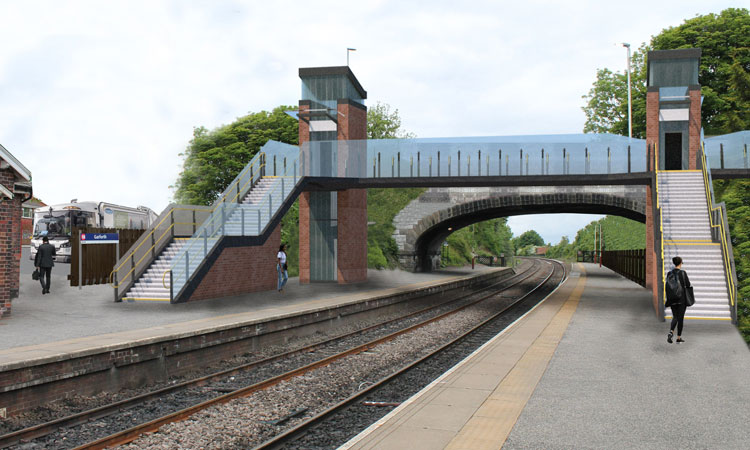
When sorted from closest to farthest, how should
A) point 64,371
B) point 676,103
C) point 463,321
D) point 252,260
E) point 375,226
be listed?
point 64,371 < point 463,321 < point 252,260 < point 676,103 < point 375,226

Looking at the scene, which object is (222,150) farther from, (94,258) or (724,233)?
(724,233)

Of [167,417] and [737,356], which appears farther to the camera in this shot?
[737,356]

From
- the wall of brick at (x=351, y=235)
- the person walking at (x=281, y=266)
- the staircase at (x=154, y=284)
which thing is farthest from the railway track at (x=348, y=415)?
the wall of brick at (x=351, y=235)

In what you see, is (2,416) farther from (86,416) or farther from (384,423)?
(384,423)

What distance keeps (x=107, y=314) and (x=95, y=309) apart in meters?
1.05

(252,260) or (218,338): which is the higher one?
(252,260)

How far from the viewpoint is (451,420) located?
6781 mm

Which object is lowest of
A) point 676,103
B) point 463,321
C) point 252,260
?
point 463,321

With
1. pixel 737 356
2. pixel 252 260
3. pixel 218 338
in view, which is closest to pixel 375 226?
pixel 252 260

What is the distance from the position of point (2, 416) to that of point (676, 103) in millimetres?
25179

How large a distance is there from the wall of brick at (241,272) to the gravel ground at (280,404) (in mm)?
6641

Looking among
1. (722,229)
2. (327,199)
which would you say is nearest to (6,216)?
(327,199)

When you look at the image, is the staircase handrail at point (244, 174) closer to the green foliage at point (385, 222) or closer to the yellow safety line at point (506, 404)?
the green foliage at point (385, 222)

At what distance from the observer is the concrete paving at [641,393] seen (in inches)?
243
